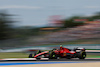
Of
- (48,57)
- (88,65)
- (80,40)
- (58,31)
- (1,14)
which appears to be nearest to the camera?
(88,65)

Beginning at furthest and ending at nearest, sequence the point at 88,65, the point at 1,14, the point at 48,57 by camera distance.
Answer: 1. the point at 1,14
2. the point at 48,57
3. the point at 88,65

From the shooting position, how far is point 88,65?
718cm

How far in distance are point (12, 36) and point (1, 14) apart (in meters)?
5.26

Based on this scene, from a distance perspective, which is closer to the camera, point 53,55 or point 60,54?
point 53,55

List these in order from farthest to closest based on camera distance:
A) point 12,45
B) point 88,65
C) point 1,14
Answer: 1. point 1,14
2. point 12,45
3. point 88,65

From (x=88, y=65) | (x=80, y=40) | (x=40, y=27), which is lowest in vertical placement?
(x=88, y=65)

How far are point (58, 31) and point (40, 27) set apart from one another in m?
2.15

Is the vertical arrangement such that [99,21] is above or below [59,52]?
above

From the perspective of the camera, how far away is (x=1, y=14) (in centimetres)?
2895

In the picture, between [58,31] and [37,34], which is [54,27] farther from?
[37,34]

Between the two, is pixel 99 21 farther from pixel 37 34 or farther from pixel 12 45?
pixel 12 45

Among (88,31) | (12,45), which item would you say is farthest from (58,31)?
(12,45)

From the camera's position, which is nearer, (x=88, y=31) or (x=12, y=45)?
(x=12, y=45)

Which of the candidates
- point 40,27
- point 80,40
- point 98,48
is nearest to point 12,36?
point 40,27
